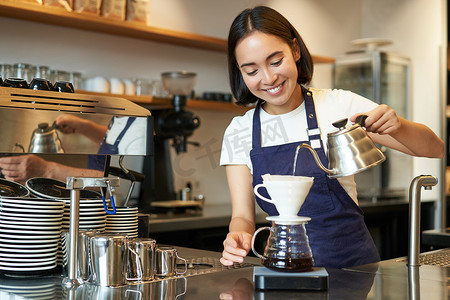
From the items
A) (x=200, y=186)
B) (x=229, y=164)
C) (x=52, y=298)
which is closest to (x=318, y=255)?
(x=229, y=164)

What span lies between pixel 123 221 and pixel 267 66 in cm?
64

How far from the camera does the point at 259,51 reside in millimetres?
1860

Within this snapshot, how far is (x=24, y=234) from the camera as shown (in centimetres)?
155

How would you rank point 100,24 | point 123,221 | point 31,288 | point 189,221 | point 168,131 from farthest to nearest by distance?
point 168,131
point 100,24
point 189,221
point 123,221
point 31,288

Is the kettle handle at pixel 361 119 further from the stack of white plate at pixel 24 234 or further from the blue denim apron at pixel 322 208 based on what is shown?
the stack of white plate at pixel 24 234

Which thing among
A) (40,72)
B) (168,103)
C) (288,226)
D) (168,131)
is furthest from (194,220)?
(288,226)

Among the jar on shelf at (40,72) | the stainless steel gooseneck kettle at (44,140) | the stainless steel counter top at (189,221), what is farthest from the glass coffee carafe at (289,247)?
the jar on shelf at (40,72)

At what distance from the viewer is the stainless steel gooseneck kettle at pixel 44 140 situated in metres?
1.65

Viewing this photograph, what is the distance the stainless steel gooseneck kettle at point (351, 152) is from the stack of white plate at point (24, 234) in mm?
717

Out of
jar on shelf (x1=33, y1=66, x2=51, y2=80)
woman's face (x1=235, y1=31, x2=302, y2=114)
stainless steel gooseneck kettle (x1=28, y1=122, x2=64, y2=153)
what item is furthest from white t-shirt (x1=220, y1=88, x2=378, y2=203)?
jar on shelf (x1=33, y1=66, x2=51, y2=80)

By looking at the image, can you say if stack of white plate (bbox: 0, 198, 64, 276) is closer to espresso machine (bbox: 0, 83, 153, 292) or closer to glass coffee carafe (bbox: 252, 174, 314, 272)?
espresso machine (bbox: 0, 83, 153, 292)

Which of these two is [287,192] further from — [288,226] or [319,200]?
[319,200]

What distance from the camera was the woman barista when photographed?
1872 mm

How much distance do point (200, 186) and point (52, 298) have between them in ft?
9.61
